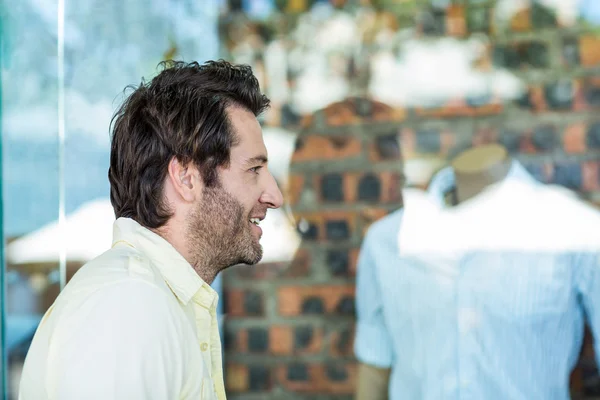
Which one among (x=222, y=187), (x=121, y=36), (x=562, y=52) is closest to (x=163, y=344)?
(x=222, y=187)

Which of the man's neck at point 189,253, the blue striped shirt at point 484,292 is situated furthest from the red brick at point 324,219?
the man's neck at point 189,253

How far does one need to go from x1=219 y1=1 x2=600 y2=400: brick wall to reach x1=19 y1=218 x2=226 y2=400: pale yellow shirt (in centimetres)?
129

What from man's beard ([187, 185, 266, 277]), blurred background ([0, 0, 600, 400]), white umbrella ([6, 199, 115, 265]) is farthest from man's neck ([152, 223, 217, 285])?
blurred background ([0, 0, 600, 400])

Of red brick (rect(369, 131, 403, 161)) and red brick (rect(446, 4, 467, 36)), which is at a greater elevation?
red brick (rect(446, 4, 467, 36))

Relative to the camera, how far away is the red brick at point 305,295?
2.23 meters

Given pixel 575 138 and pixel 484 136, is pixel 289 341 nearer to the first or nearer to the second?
pixel 484 136

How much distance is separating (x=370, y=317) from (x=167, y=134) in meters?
1.17

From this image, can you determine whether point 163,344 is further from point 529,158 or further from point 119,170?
point 529,158

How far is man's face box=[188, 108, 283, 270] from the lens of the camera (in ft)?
3.66

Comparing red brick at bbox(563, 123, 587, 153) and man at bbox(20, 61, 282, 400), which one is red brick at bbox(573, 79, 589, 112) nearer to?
red brick at bbox(563, 123, 587, 153)

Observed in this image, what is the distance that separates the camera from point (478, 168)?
80.4 inches

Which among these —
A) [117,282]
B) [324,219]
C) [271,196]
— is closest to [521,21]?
[324,219]

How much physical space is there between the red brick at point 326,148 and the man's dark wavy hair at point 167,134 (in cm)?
104

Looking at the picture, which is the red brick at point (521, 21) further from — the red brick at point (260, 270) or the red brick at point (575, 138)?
the red brick at point (260, 270)
